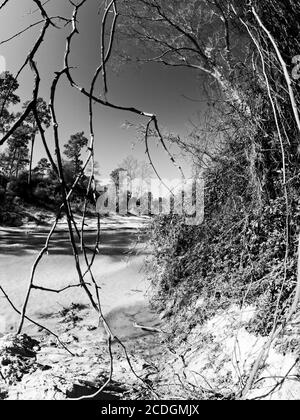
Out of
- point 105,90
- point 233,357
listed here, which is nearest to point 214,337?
point 233,357

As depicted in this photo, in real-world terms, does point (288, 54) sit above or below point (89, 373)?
above

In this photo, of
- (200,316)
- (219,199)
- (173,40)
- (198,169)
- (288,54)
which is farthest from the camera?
(173,40)

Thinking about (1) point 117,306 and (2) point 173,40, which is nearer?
(1) point 117,306

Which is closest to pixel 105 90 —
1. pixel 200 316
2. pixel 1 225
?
pixel 200 316

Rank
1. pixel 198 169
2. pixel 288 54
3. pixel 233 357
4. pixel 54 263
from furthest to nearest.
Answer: pixel 54 263 → pixel 198 169 → pixel 233 357 → pixel 288 54

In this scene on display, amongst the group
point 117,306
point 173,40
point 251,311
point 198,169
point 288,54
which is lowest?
point 117,306

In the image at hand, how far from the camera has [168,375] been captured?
4.32 metres

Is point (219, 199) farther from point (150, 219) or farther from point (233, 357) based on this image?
point (233, 357)

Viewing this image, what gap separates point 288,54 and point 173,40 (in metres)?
7.30

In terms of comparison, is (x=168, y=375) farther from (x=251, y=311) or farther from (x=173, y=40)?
(x=173, y=40)

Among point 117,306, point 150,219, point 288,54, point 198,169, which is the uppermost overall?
point 288,54

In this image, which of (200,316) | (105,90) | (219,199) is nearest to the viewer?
(105,90)

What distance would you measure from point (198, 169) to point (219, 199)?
821mm

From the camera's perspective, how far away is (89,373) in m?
4.16
